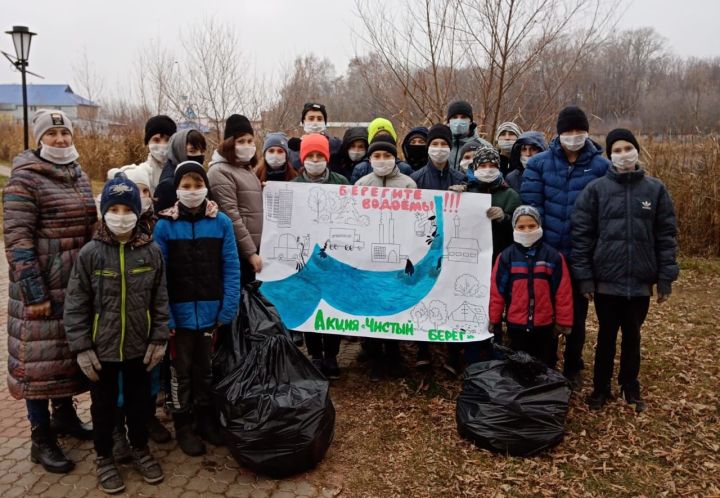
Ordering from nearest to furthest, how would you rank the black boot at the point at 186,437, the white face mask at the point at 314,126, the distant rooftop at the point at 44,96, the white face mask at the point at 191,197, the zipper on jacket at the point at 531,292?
the white face mask at the point at 191,197 → the black boot at the point at 186,437 → the zipper on jacket at the point at 531,292 → the white face mask at the point at 314,126 → the distant rooftop at the point at 44,96

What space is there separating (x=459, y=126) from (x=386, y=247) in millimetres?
1591

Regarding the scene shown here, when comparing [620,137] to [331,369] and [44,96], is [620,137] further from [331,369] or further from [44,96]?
[44,96]

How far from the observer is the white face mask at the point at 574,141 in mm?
4141

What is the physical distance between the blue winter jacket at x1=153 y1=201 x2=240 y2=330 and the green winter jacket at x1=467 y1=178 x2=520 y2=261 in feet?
6.83

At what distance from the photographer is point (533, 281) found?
4070 millimetres

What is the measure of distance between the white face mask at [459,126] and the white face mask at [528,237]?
5.54 ft

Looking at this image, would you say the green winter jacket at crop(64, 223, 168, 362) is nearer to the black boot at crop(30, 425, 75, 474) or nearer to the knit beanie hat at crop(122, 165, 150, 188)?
the knit beanie hat at crop(122, 165, 150, 188)

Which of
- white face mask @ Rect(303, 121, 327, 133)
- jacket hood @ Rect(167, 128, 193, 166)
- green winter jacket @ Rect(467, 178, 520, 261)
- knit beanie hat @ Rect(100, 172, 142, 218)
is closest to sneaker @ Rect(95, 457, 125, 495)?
knit beanie hat @ Rect(100, 172, 142, 218)

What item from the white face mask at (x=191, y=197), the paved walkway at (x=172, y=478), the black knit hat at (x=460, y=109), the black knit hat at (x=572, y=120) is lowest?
the paved walkway at (x=172, y=478)

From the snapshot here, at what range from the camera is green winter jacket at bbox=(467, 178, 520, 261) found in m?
4.46

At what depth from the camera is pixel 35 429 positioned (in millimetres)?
3518

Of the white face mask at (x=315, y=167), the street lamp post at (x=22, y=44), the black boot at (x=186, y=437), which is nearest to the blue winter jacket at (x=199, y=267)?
the black boot at (x=186, y=437)

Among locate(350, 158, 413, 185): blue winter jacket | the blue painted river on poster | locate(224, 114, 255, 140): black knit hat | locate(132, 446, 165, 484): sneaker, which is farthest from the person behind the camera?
locate(350, 158, 413, 185): blue winter jacket

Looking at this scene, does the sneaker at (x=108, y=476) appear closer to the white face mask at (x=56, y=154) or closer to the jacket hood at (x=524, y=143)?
the white face mask at (x=56, y=154)
